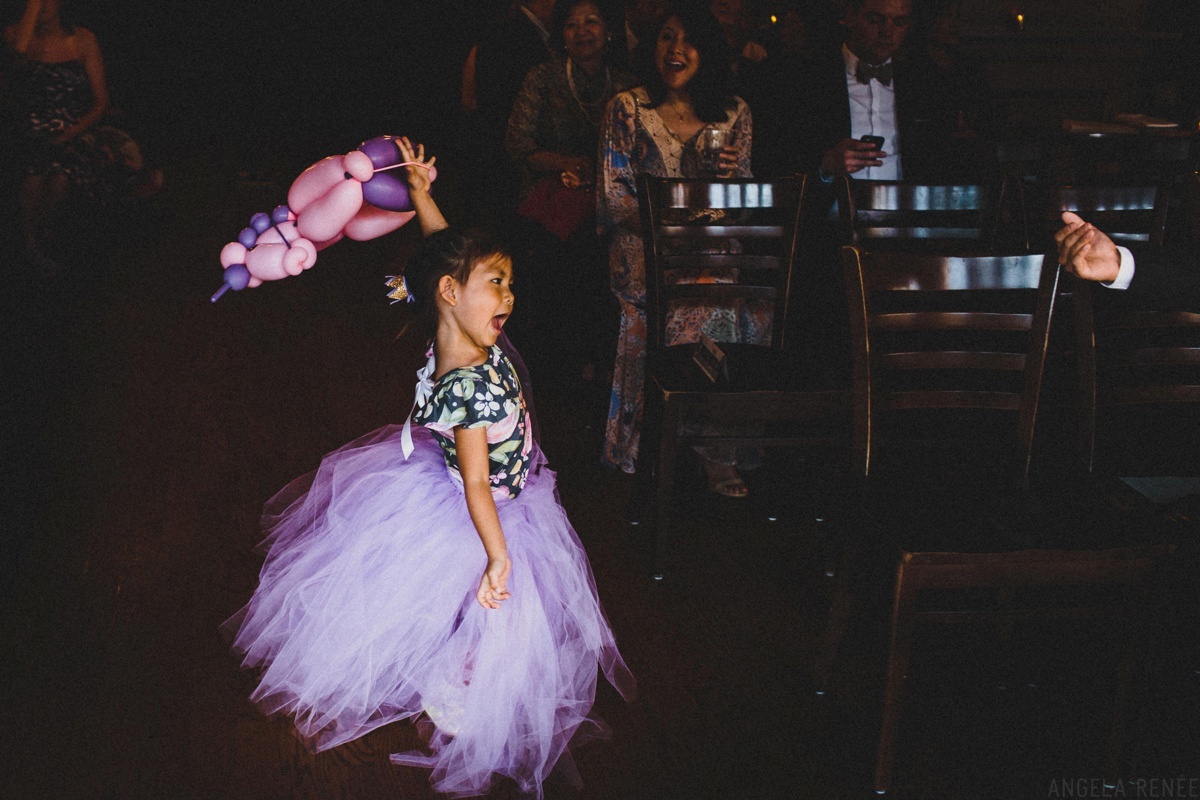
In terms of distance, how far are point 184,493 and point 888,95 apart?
2706mm

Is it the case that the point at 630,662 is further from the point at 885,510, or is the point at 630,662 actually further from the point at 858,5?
the point at 858,5

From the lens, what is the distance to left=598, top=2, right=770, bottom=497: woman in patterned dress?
2852 mm

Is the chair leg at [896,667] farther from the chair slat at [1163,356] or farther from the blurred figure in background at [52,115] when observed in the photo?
the blurred figure in background at [52,115]

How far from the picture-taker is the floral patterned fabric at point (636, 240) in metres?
2.90

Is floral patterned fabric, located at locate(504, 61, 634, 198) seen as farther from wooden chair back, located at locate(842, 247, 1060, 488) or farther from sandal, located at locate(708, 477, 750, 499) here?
wooden chair back, located at locate(842, 247, 1060, 488)

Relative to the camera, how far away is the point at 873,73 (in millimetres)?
3301

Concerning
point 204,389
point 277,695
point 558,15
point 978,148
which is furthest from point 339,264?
point 277,695

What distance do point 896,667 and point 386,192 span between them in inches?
50.3

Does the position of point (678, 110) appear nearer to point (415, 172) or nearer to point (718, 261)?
point (718, 261)

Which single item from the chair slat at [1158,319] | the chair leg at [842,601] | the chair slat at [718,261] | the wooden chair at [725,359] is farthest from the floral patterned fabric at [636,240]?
the chair slat at [1158,319]

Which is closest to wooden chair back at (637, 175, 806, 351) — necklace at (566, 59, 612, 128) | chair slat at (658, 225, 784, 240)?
chair slat at (658, 225, 784, 240)

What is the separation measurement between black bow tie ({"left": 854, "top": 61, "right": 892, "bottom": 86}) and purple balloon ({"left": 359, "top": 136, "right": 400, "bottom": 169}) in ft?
6.98

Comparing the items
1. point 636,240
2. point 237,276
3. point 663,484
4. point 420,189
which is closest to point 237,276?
point 237,276

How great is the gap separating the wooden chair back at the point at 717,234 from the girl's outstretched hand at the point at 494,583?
3.72 ft
